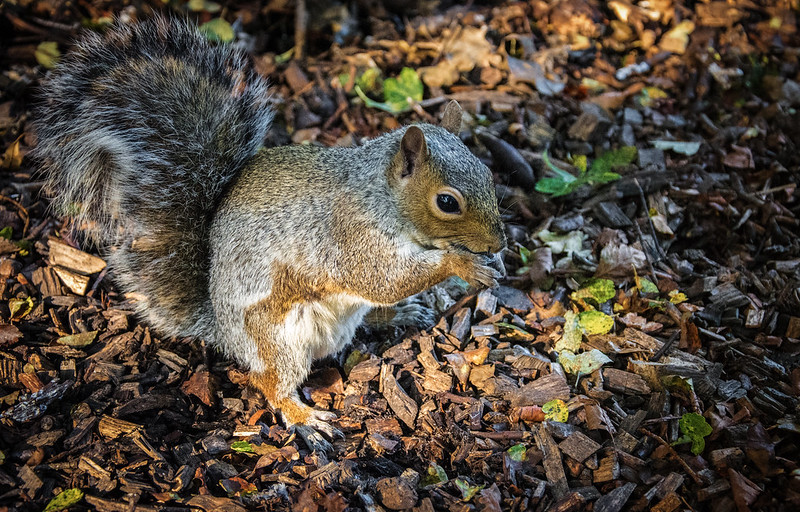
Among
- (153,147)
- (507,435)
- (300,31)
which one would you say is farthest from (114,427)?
(300,31)

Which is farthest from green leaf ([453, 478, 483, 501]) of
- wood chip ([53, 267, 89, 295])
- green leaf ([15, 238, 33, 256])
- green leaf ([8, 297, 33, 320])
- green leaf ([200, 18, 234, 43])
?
green leaf ([200, 18, 234, 43])

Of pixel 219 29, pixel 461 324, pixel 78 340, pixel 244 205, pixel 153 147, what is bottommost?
pixel 461 324

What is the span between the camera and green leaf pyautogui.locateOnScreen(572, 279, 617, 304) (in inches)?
131

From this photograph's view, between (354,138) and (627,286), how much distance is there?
200 cm

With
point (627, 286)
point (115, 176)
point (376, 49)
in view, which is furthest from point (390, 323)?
point (376, 49)

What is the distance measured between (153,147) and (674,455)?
2620 millimetres

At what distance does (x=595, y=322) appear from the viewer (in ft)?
10.5

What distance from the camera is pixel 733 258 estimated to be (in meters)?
3.52

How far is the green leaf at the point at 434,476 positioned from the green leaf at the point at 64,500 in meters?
1.35

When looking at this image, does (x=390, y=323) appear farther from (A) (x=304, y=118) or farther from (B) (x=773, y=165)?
(B) (x=773, y=165)

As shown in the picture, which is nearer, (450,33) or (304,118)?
(304,118)

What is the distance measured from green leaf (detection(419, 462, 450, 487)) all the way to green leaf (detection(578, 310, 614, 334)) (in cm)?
110

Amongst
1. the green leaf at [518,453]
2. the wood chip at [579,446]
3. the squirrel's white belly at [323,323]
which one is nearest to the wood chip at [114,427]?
the squirrel's white belly at [323,323]

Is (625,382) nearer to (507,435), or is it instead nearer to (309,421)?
(507,435)
